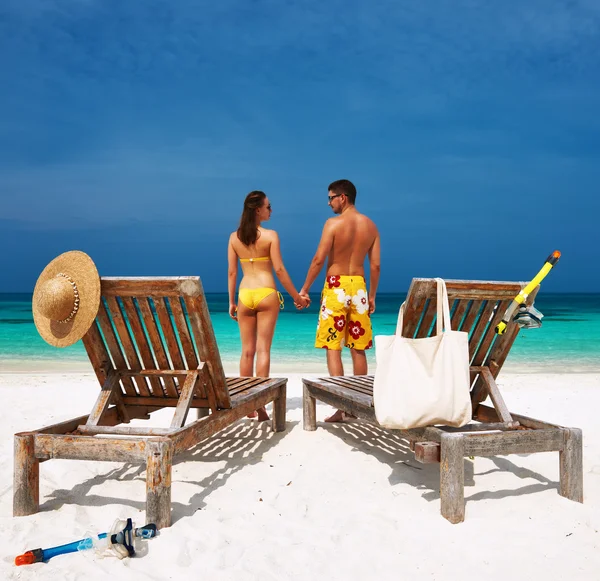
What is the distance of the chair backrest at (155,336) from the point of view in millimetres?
3219

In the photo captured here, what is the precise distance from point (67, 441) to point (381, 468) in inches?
79.0

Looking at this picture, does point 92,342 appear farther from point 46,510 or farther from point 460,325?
point 460,325

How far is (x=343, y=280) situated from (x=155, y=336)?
2187 mm

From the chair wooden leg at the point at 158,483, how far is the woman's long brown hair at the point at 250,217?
262cm

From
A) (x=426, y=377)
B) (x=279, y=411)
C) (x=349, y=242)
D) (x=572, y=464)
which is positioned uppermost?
(x=349, y=242)

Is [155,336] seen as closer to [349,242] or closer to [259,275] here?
[259,275]

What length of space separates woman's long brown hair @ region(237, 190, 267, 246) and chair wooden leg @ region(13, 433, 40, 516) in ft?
8.73

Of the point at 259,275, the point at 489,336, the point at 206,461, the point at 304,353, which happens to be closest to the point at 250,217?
the point at 259,275

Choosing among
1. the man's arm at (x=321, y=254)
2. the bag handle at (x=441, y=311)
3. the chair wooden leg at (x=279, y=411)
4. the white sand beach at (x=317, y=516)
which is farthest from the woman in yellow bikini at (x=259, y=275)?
the bag handle at (x=441, y=311)

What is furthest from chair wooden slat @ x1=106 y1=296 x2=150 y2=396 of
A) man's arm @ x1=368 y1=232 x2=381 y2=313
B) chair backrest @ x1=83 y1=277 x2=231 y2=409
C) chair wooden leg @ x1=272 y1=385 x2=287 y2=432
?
man's arm @ x1=368 y1=232 x2=381 y2=313

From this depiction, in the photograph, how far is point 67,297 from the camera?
3250mm

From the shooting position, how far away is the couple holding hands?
5.20 metres

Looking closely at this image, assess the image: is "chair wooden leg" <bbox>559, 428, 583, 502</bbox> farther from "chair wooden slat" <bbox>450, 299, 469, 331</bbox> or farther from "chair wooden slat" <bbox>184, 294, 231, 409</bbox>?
"chair wooden slat" <bbox>184, 294, 231, 409</bbox>

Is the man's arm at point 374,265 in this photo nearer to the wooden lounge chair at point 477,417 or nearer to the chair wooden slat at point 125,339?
the wooden lounge chair at point 477,417
